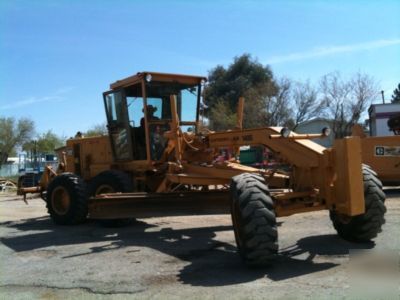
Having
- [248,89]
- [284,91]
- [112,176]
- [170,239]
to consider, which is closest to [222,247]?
[170,239]

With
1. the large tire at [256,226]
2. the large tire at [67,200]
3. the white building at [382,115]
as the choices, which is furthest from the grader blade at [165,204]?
the white building at [382,115]

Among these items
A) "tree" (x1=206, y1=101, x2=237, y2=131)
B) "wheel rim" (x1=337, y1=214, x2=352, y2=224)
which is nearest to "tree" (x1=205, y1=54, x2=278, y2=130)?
"tree" (x1=206, y1=101, x2=237, y2=131)

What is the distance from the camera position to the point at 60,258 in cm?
834

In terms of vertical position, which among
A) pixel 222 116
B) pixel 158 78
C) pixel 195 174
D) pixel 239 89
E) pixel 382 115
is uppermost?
pixel 239 89

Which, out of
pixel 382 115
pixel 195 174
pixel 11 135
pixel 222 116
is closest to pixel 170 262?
pixel 195 174

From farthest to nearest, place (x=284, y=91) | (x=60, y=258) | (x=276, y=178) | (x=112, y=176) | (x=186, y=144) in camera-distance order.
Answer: (x=284, y=91) < (x=112, y=176) < (x=186, y=144) < (x=276, y=178) < (x=60, y=258)

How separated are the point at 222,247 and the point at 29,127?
64800 mm

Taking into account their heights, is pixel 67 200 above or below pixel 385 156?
below

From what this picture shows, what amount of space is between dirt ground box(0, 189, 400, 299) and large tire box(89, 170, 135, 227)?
0.20 meters

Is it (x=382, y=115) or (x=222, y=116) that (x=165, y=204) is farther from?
(x=222, y=116)

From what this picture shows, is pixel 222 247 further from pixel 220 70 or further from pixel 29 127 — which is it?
pixel 29 127

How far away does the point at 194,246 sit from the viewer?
8.79 metres

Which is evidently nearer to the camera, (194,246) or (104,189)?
(194,246)

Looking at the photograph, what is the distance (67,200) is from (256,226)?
21.4ft
